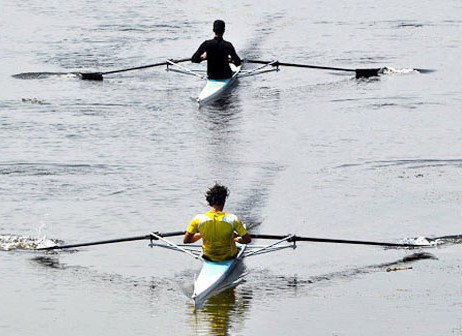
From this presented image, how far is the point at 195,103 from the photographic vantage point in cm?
3731

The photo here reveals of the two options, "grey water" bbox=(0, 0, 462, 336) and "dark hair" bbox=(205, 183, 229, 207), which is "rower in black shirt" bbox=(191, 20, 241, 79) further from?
"dark hair" bbox=(205, 183, 229, 207)

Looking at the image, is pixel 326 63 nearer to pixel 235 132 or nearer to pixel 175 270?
pixel 235 132

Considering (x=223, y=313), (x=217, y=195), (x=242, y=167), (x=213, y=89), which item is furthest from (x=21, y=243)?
(x=213, y=89)

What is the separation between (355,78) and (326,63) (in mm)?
2825

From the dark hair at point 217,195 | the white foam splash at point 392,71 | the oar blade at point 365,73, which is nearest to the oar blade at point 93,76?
the oar blade at point 365,73

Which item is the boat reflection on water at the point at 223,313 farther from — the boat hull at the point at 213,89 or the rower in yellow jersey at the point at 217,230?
the boat hull at the point at 213,89

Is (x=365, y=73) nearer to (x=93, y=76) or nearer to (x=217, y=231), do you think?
(x=93, y=76)

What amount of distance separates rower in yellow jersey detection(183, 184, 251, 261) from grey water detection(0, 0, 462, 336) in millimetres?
726

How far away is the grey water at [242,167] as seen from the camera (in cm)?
2142

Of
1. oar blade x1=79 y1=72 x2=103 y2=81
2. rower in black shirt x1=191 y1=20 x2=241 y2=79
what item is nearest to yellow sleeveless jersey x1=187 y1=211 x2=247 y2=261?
rower in black shirt x1=191 y1=20 x2=241 y2=79

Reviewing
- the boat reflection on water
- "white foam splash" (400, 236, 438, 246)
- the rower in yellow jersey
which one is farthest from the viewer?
"white foam splash" (400, 236, 438, 246)

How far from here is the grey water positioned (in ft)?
70.3

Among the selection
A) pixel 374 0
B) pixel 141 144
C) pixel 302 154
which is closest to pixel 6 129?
pixel 141 144

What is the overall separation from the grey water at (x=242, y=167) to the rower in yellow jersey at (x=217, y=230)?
726 mm
